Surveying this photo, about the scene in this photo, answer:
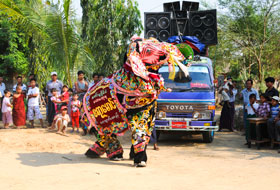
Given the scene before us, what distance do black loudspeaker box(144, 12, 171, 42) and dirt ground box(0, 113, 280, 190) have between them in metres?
4.76

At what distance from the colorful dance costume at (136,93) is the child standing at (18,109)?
202 inches

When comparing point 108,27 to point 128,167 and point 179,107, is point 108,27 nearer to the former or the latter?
point 179,107

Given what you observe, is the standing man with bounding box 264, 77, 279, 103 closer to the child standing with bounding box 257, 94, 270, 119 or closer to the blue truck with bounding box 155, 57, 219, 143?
the child standing with bounding box 257, 94, 270, 119

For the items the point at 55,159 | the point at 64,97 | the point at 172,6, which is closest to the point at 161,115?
the point at 64,97

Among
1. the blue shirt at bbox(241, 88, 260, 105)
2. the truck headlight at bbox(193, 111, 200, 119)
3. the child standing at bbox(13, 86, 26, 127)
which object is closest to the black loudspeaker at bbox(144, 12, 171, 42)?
the blue shirt at bbox(241, 88, 260, 105)

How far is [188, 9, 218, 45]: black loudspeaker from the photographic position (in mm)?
13000

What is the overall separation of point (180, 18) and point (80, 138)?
257 inches

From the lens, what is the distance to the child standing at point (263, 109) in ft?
30.9

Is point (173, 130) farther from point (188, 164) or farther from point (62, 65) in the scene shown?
point (62, 65)

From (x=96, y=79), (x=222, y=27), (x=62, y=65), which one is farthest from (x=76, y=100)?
(x=222, y=27)

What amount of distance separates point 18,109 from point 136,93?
6.07m

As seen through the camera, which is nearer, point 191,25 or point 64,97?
point 64,97

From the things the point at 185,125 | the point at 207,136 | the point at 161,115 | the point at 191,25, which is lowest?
the point at 207,136

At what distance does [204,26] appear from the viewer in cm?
1307
